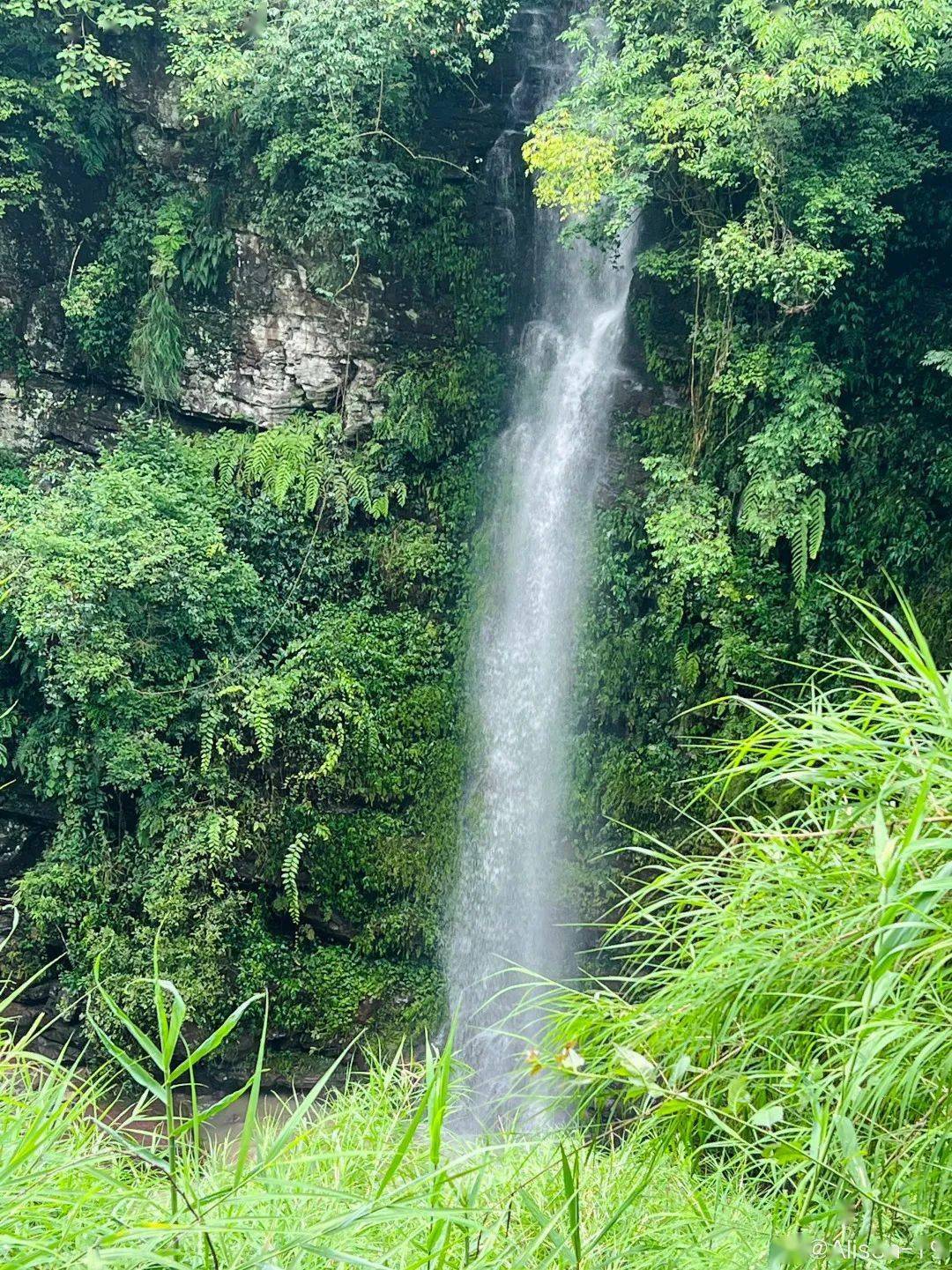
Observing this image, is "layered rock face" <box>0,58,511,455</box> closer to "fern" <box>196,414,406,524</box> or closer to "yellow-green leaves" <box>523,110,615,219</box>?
"fern" <box>196,414,406,524</box>

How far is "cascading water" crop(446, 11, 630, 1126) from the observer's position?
700 centimetres

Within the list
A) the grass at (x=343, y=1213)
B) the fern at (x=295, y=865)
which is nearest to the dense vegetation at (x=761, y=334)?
the fern at (x=295, y=865)

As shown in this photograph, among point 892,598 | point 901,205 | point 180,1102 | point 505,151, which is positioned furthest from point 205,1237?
point 505,151

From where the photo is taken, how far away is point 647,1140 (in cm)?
200

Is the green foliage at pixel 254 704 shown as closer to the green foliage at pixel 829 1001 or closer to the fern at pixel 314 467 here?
the fern at pixel 314 467

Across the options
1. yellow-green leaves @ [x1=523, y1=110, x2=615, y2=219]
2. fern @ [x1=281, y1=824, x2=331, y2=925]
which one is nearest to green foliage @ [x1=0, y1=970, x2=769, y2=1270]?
fern @ [x1=281, y1=824, x2=331, y2=925]

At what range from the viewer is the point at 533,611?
7.42 m

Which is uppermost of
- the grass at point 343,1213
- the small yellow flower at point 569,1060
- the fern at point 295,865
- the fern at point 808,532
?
the fern at point 808,532

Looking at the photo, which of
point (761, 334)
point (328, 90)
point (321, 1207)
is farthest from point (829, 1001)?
point (328, 90)

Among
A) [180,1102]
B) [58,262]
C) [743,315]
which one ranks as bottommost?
[180,1102]

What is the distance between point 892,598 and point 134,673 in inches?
207

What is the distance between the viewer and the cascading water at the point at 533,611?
700 centimetres

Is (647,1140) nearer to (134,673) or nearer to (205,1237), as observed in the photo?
(205,1237)

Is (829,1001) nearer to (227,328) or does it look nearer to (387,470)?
(387,470)
